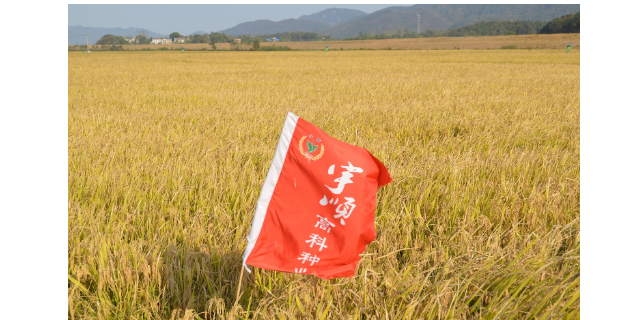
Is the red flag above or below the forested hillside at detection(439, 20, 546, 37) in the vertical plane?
below

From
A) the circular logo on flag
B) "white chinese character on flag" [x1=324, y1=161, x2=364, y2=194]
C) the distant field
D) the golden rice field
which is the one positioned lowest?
the golden rice field

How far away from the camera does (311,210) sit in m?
1.29

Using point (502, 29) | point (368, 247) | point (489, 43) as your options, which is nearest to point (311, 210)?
point (368, 247)

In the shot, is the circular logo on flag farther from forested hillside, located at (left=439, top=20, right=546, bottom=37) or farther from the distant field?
forested hillside, located at (left=439, top=20, right=546, bottom=37)

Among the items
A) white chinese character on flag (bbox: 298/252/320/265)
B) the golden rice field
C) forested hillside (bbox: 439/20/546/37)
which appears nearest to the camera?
white chinese character on flag (bbox: 298/252/320/265)

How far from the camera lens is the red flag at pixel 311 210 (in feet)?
4.12

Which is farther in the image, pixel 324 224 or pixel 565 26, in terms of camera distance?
pixel 565 26

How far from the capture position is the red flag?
1.26 metres

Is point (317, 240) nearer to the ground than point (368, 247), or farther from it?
farther from it

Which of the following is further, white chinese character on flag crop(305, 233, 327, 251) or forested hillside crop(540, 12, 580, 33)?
forested hillside crop(540, 12, 580, 33)

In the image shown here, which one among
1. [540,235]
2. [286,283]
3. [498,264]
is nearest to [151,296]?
[286,283]

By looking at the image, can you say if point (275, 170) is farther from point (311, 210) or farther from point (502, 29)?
point (502, 29)

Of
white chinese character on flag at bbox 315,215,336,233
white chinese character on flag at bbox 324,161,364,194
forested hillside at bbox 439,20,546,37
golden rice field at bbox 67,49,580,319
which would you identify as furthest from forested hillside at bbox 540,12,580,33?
white chinese character on flag at bbox 315,215,336,233

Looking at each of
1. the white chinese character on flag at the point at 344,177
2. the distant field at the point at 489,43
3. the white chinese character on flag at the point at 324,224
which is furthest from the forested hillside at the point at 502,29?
the white chinese character on flag at the point at 324,224
